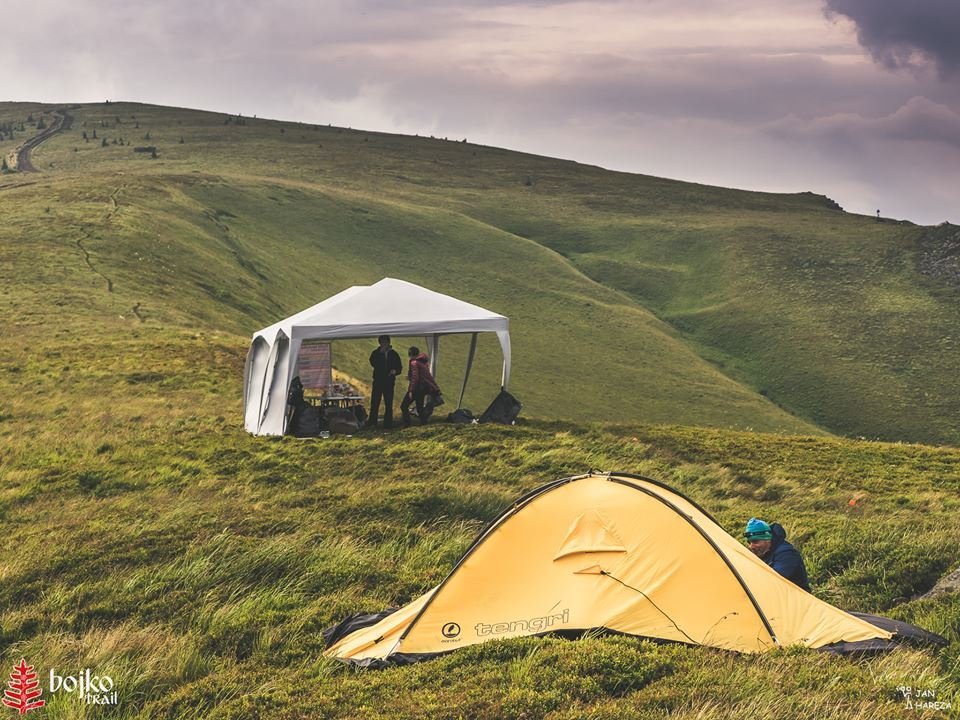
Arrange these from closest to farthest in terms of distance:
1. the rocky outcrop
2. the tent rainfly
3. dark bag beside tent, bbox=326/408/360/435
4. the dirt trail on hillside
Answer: the tent rainfly
dark bag beside tent, bbox=326/408/360/435
the rocky outcrop
the dirt trail on hillside

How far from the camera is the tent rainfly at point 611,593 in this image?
30.2ft

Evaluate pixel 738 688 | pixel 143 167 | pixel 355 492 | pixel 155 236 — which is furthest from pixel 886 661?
pixel 143 167

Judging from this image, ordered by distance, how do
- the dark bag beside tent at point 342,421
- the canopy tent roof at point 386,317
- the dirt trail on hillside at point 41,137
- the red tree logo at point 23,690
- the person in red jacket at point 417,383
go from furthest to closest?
the dirt trail on hillside at point 41,137
the person in red jacket at point 417,383
the canopy tent roof at point 386,317
the dark bag beside tent at point 342,421
the red tree logo at point 23,690

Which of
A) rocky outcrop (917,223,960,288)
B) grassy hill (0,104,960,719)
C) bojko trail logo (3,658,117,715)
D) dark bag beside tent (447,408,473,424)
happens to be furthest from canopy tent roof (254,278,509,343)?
rocky outcrop (917,223,960,288)

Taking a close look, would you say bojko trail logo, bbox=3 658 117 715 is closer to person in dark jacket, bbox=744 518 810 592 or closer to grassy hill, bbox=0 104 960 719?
grassy hill, bbox=0 104 960 719

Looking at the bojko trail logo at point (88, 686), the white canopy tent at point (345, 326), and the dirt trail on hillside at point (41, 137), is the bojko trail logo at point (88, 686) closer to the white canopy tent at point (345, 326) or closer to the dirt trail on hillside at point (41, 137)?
the white canopy tent at point (345, 326)

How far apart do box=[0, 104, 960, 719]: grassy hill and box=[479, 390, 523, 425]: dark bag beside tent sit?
2.98 ft

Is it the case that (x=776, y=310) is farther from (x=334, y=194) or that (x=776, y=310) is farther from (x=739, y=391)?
(x=334, y=194)

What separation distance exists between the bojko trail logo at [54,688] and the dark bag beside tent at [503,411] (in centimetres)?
1610

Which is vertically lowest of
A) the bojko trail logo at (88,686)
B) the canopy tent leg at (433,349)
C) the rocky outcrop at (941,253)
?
the bojko trail logo at (88,686)

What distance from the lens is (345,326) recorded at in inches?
906

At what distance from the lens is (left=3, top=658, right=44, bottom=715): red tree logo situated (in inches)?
335

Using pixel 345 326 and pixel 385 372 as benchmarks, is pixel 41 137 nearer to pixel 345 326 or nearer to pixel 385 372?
pixel 345 326

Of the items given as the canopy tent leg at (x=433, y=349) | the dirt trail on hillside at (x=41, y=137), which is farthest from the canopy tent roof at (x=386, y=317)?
the dirt trail on hillside at (x=41, y=137)
